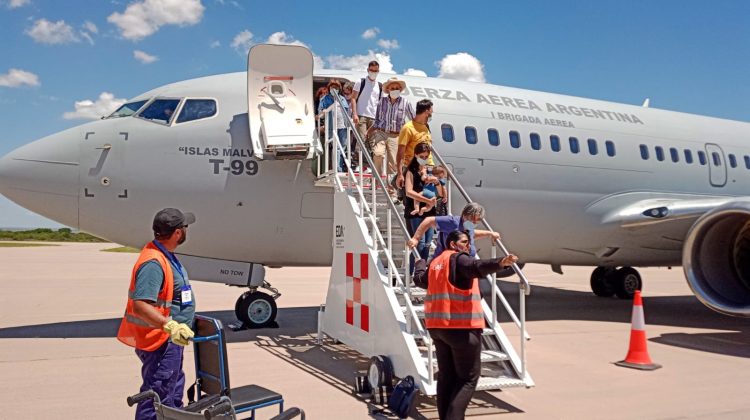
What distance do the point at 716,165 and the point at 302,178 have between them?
28.4 ft

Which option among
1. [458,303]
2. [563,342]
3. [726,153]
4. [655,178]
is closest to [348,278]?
[458,303]

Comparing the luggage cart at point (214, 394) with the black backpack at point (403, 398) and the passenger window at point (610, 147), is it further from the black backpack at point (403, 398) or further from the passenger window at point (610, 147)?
the passenger window at point (610, 147)

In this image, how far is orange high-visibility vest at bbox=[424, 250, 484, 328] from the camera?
13.8 ft

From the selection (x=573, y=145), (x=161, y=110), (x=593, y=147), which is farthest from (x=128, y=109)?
(x=593, y=147)

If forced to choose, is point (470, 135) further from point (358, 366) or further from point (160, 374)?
point (160, 374)

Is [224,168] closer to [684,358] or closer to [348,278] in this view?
[348,278]

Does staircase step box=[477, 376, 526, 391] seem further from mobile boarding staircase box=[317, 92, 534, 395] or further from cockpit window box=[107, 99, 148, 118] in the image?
cockpit window box=[107, 99, 148, 118]

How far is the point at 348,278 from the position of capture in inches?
276

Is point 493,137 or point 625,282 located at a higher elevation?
point 493,137

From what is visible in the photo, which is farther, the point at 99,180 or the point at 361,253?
the point at 99,180

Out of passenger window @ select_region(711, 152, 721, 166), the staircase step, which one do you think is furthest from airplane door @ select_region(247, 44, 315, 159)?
passenger window @ select_region(711, 152, 721, 166)

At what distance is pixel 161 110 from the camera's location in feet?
27.6

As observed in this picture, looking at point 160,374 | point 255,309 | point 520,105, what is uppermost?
point 520,105

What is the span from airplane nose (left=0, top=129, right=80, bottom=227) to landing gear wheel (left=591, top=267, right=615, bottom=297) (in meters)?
11.8
